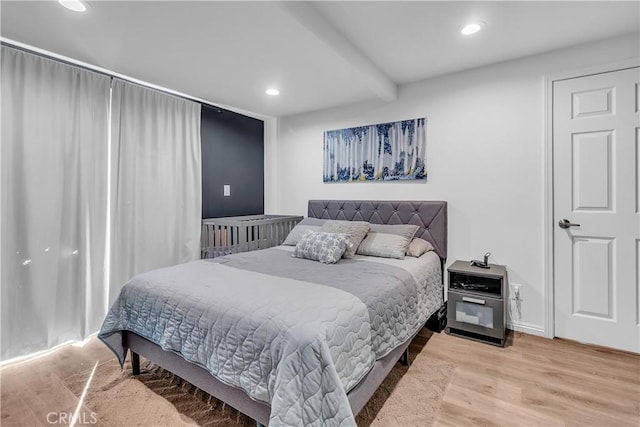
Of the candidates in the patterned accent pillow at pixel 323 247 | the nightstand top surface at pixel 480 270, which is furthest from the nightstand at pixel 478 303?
the patterned accent pillow at pixel 323 247

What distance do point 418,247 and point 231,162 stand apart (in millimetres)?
2547

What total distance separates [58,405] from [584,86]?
428cm

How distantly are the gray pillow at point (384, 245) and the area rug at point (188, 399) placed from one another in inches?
34.3

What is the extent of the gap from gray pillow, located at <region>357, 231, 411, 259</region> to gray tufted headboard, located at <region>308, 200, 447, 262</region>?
37cm

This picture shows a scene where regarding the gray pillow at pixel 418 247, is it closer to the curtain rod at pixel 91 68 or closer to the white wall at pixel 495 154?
the white wall at pixel 495 154

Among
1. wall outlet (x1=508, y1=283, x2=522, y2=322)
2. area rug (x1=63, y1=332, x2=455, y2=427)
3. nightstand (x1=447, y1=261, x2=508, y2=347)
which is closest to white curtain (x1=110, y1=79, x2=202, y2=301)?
area rug (x1=63, y1=332, x2=455, y2=427)

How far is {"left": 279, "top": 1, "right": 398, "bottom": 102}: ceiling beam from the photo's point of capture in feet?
6.37

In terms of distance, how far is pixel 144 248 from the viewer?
3.09m

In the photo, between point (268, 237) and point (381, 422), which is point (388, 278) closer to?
point (381, 422)

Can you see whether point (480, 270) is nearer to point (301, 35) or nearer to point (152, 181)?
point (301, 35)

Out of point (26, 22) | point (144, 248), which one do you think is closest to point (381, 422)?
point (144, 248)

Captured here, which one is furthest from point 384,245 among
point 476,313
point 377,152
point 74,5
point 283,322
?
point 74,5

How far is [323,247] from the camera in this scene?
2602 millimetres

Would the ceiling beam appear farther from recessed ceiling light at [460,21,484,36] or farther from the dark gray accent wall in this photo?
the dark gray accent wall
